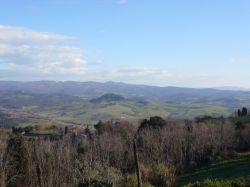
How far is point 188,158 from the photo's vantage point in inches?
3189

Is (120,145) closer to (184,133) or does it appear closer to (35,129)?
(184,133)

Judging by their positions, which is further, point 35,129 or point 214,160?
point 35,129

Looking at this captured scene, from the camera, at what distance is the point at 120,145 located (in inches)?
3440

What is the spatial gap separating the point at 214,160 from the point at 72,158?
26.3 metres

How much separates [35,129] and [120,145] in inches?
3104

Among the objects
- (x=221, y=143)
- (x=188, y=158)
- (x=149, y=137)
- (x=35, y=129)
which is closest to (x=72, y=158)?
(x=149, y=137)

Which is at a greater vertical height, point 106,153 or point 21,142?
point 21,142

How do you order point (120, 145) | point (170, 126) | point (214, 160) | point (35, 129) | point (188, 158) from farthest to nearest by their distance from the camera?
point (35, 129) < point (170, 126) < point (120, 145) < point (188, 158) < point (214, 160)

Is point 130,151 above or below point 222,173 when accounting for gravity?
below

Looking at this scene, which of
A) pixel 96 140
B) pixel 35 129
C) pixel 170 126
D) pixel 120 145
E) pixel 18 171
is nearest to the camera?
pixel 18 171

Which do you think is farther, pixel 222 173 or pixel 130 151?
pixel 130 151

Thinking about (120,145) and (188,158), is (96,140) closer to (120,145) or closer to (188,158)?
(120,145)

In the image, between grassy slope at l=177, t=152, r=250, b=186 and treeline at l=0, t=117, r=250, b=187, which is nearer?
grassy slope at l=177, t=152, r=250, b=186

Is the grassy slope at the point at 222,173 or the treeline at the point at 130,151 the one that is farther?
the treeline at the point at 130,151
